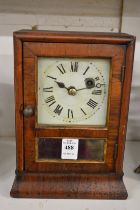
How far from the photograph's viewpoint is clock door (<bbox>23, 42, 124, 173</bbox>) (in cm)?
72

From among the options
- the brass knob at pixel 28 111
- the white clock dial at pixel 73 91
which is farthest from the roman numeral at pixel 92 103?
the brass knob at pixel 28 111

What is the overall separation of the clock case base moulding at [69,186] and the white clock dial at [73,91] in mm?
151

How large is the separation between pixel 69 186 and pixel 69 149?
98 mm

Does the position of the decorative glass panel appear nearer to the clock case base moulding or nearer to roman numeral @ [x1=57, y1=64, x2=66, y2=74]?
the clock case base moulding

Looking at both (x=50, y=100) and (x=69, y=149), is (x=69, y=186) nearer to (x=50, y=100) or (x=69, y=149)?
(x=69, y=149)

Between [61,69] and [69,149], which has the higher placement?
[61,69]

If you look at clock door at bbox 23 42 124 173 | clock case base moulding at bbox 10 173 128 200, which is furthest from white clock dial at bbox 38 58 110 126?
clock case base moulding at bbox 10 173 128 200

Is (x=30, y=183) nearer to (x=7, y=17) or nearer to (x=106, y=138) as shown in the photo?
(x=106, y=138)

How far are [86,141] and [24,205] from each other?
22cm

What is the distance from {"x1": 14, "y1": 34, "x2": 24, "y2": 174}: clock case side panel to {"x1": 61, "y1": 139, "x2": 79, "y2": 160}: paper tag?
11 cm

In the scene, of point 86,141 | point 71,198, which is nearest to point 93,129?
point 86,141

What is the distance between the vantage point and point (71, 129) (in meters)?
0.78

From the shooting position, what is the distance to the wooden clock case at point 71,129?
0.71 meters

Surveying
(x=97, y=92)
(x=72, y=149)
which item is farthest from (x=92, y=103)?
(x=72, y=149)
